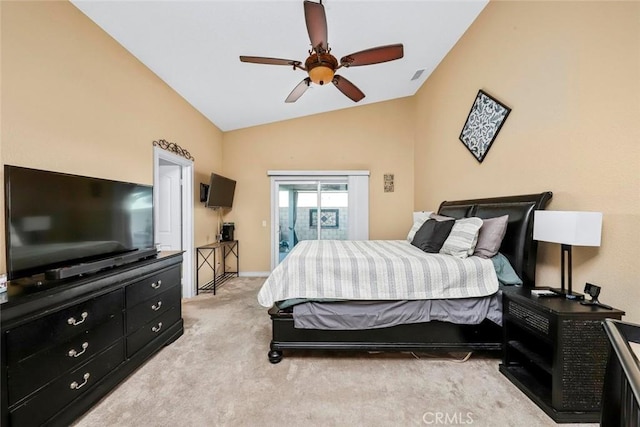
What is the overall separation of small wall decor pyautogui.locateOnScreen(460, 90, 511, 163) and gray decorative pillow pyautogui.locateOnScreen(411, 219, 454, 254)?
1007 millimetres

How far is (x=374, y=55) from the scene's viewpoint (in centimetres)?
230

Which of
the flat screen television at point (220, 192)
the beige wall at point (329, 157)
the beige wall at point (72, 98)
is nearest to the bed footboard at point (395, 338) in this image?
the beige wall at point (72, 98)

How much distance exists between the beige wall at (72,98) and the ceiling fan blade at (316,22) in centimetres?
190

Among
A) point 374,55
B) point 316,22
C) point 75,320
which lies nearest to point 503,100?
point 374,55

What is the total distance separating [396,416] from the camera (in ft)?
5.43

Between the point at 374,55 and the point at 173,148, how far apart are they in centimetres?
280

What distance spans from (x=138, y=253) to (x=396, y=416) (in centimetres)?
233

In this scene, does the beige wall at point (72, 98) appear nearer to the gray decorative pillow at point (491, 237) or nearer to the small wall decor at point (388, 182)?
the gray decorative pillow at point (491, 237)

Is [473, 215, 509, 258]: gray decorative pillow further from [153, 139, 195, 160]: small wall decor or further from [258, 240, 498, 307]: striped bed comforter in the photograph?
[153, 139, 195, 160]: small wall decor

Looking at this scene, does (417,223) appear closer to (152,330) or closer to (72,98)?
(152,330)

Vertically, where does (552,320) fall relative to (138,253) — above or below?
below

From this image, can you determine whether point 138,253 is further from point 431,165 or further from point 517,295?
point 431,165

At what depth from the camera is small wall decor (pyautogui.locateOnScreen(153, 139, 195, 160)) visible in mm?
3272

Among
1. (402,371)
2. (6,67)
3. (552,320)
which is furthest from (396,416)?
(6,67)
